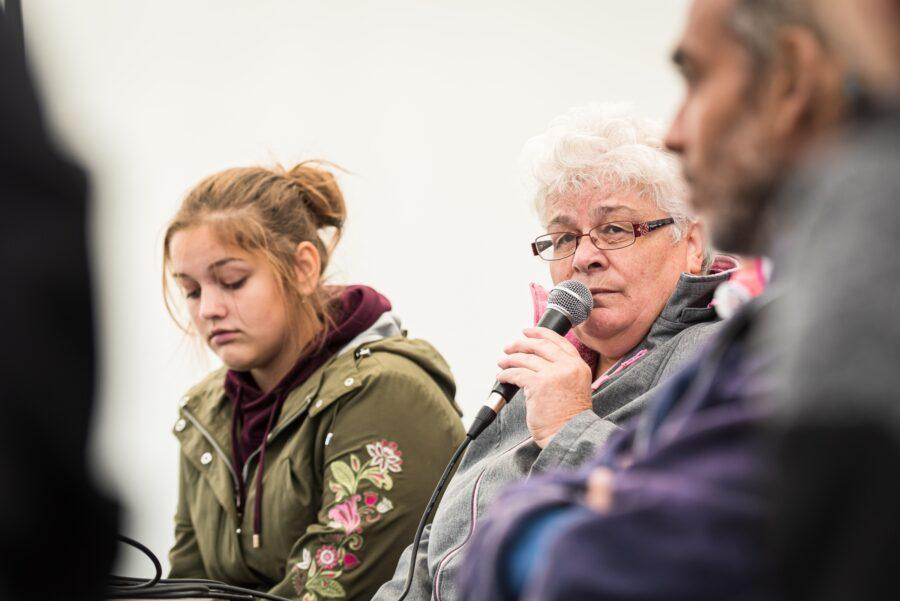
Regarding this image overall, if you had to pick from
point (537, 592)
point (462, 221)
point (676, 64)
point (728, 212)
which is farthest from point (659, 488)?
point (462, 221)

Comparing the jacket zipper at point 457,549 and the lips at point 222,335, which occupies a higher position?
the lips at point 222,335

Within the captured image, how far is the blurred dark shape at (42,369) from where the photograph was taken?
84 centimetres

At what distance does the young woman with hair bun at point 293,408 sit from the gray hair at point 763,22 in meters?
1.40

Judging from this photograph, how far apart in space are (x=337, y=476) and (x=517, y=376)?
56cm

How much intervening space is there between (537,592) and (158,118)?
8.73 ft

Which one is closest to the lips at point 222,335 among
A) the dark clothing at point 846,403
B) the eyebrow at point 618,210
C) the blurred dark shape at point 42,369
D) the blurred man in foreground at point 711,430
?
the eyebrow at point 618,210

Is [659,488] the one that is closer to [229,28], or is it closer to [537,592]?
[537,592]

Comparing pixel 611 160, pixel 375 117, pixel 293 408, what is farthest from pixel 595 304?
pixel 375 117

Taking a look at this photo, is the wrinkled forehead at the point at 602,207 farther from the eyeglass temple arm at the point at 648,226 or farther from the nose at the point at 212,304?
the nose at the point at 212,304

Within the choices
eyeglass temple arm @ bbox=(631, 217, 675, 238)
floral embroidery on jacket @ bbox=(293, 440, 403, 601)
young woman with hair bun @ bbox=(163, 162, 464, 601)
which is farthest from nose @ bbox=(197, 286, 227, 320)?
eyeglass temple arm @ bbox=(631, 217, 675, 238)

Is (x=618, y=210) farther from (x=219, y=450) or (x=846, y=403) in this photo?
(x=846, y=403)

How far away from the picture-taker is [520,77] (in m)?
2.88

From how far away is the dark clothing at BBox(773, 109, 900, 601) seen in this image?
434mm

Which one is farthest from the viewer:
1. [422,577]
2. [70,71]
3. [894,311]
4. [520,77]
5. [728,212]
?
[520,77]
